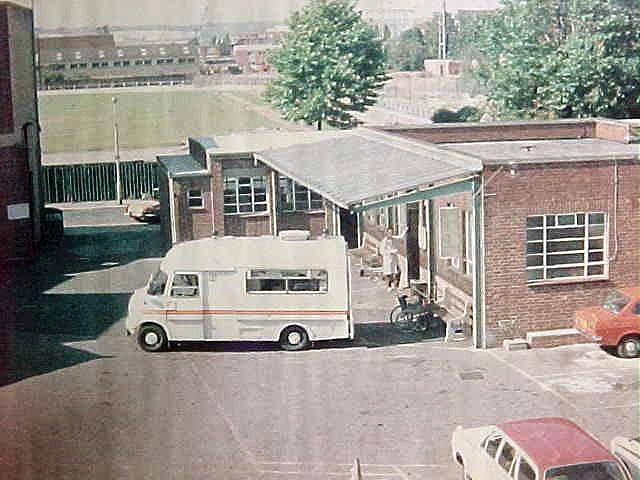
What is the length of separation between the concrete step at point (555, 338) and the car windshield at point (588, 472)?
276cm

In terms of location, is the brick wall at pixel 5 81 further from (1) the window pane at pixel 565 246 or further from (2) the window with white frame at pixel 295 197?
(1) the window pane at pixel 565 246

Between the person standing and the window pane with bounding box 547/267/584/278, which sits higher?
the window pane with bounding box 547/267/584/278

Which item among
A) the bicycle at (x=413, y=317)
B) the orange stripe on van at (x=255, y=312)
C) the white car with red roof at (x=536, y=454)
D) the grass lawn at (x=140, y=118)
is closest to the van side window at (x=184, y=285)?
the orange stripe on van at (x=255, y=312)

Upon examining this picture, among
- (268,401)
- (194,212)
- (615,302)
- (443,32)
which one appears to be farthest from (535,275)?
(443,32)

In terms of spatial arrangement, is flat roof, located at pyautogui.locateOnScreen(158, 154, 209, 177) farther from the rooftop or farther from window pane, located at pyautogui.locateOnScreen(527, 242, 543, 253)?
the rooftop

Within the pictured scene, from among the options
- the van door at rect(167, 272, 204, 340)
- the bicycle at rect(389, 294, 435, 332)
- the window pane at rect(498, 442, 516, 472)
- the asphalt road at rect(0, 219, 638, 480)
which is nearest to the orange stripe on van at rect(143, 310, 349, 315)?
the van door at rect(167, 272, 204, 340)

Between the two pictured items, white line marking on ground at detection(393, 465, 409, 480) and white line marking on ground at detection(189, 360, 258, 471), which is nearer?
white line marking on ground at detection(393, 465, 409, 480)

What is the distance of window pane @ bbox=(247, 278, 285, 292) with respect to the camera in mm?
6570

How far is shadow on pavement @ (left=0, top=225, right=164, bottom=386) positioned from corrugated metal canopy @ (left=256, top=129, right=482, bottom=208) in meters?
1.77

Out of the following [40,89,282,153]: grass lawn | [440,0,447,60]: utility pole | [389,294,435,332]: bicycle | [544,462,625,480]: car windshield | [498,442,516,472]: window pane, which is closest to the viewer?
[544,462,625,480]: car windshield

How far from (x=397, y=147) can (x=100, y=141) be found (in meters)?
6.80

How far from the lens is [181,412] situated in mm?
5469

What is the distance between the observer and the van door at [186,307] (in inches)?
260

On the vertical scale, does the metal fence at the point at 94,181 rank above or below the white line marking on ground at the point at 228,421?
above
